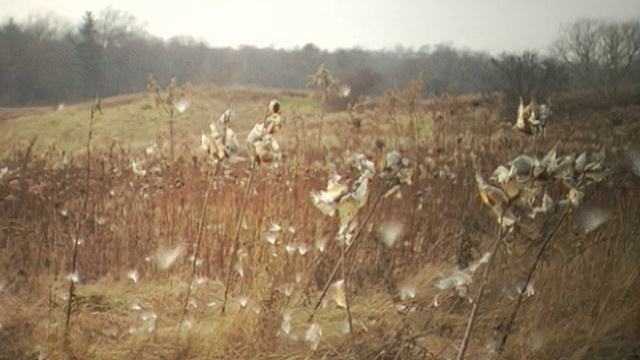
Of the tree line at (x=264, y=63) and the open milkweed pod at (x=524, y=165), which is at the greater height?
the tree line at (x=264, y=63)

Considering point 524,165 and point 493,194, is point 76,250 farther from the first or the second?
point 524,165

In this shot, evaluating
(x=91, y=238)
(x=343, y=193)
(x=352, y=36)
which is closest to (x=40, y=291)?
(x=91, y=238)

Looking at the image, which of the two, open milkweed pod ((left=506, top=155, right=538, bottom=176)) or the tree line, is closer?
open milkweed pod ((left=506, top=155, right=538, bottom=176))

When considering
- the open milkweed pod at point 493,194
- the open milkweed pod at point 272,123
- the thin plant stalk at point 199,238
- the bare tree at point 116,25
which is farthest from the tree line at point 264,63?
the open milkweed pod at point 493,194

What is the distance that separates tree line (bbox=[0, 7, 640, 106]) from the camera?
165cm

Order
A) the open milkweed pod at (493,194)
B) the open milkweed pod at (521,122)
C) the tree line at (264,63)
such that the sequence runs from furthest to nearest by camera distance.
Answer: the open milkweed pod at (521,122), the tree line at (264,63), the open milkweed pod at (493,194)

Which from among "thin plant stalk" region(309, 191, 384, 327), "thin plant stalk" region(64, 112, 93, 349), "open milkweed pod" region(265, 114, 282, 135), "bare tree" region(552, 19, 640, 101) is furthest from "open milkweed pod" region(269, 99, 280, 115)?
"bare tree" region(552, 19, 640, 101)

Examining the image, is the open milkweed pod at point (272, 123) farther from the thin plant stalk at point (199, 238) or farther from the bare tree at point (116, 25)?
the bare tree at point (116, 25)

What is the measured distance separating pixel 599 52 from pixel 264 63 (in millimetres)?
1120

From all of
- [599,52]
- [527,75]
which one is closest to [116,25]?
[527,75]

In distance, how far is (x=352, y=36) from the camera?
5.91 feet

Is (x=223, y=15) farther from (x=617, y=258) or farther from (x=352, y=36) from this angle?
(x=617, y=258)

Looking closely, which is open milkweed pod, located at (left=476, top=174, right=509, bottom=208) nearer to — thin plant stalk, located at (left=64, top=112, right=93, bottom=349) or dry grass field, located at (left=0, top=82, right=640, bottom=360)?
dry grass field, located at (left=0, top=82, right=640, bottom=360)

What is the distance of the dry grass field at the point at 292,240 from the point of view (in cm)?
170
